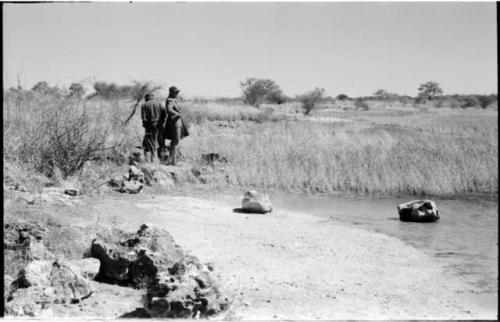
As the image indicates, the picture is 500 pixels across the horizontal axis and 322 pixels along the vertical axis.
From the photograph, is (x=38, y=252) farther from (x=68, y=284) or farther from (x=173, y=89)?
(x=173, y=89)

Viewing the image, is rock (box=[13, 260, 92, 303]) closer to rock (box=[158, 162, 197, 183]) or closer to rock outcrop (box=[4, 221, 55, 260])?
rock outcrop (box=[4, 221, 55, 260])

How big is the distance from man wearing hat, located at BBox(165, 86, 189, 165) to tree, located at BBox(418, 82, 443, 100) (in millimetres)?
28432

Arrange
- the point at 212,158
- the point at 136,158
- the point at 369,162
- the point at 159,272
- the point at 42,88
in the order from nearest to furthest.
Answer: the point at 159,272, the point at 42,88, the point at 369,162, the point at 136,158, the point at 212,158

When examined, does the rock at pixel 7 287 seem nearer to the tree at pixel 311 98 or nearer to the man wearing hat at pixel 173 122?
the man wearing hat at pixel 173 122

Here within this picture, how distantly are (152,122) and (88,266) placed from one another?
8249mm

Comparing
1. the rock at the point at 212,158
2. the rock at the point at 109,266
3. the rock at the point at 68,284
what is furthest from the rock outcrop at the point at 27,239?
the rock at the point at 212,158

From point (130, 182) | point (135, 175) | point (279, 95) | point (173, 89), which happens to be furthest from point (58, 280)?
point (279, 95)

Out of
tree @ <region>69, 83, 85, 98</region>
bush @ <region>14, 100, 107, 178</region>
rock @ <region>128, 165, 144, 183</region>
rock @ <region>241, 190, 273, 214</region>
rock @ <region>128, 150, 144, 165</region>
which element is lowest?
rock @ <region>241, 190, 273, 214</region>

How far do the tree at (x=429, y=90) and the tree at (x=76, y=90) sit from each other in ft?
99.2

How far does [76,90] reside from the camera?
38.4ft

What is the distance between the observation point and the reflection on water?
242 inches

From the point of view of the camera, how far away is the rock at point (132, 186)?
10062 millimetres

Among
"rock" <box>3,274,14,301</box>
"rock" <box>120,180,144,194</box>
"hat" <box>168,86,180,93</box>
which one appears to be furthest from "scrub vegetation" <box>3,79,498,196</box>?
"rock" <box>3,274,14,301</box>

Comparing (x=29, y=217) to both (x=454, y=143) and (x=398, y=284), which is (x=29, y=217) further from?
(x=454, y=143)
